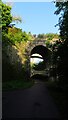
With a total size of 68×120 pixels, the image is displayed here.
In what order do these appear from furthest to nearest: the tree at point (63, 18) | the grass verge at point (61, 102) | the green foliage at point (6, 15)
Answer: the green foliage at point (6, 15), the tree at point (63, 18), the grass verge at point (61, 102)

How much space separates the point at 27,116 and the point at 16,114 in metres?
0.73

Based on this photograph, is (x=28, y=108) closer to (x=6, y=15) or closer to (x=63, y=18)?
(x=63, y=18)

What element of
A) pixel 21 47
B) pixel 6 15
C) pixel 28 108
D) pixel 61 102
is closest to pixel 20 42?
pixel 21 47

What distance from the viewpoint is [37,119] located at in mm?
11352

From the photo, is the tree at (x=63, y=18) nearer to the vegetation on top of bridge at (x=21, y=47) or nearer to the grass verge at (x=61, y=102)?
the vegetation on top of bridge at (x=21, y=47)

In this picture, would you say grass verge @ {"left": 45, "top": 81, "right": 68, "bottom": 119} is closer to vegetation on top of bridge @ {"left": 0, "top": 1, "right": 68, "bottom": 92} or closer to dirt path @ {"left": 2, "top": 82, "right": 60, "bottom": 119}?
dirt path @ {"left": 2, "top": 82, "right": 60, "bottom": 119}

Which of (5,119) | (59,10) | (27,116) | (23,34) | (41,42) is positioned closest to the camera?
(5,119)

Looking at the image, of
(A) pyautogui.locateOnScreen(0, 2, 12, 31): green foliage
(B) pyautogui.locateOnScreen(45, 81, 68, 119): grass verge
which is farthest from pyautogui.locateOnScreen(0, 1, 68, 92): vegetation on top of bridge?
(B) pyautogui.locateOnScreen(45, 81, 68, 119): grass verge

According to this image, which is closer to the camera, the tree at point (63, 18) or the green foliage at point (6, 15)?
the tree at point (63, 18)

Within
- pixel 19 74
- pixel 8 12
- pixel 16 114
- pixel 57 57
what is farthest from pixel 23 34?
pixel 16 114

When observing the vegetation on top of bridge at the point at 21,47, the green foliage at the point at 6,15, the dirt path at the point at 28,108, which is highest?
the green foliage at the point at 6,15

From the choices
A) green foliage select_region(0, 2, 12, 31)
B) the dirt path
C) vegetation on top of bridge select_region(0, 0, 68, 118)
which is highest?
green foliage select_region(0, 2, 12, 31)

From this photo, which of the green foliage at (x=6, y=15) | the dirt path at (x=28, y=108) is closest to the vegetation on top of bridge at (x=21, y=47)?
the green foliage at (x=6, y=15)

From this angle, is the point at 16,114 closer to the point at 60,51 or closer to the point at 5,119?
the point at 5,119
